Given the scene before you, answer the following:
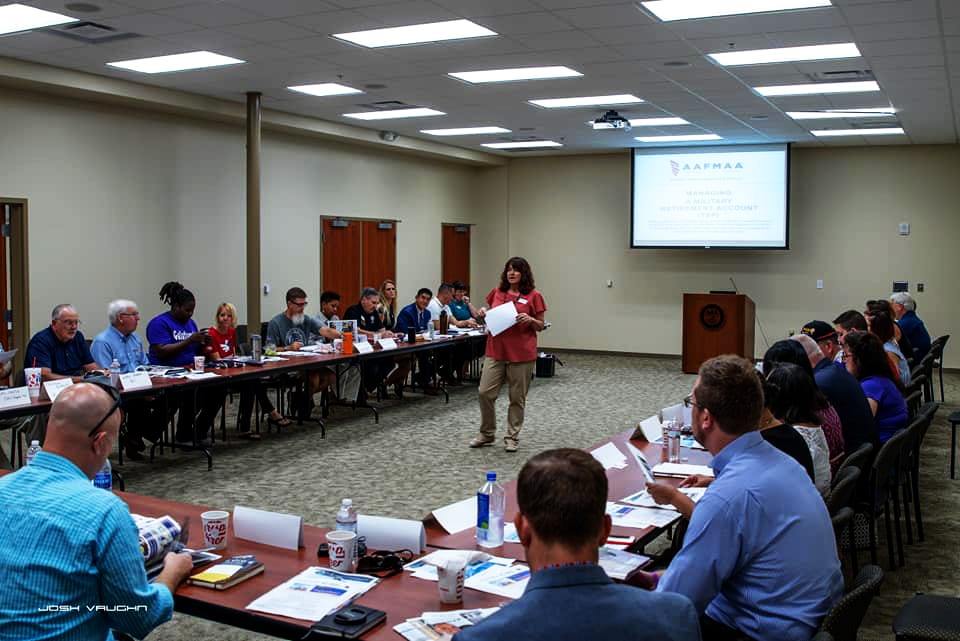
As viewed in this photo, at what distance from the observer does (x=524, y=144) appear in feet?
44.7

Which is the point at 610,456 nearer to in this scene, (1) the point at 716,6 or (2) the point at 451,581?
(2) the point at 451,581

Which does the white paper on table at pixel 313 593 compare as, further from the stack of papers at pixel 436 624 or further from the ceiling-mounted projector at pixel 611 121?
the ceiling-mounted projector at pixel 611 121

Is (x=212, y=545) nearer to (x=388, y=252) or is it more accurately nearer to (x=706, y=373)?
(x=706, y=373)

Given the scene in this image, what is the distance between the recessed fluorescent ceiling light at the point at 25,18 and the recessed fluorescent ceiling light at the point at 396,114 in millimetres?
4547

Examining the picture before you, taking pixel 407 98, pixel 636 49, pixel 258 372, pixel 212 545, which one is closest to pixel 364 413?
pixel 258 372

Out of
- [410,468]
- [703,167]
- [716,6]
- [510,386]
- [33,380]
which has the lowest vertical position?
[410,468]

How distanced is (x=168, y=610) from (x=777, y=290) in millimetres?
12901

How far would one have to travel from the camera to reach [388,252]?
44.1 ft

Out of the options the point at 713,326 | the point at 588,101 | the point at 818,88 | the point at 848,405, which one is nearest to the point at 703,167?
the point at 713,326

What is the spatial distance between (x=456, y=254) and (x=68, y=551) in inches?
534

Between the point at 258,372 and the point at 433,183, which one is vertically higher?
the point at 433,183

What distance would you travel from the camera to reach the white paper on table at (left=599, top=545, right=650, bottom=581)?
101 inches

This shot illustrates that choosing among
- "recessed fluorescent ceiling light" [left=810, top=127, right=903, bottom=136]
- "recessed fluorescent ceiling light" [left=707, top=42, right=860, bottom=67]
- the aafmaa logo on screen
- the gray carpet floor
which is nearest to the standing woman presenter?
the gray carpet floor

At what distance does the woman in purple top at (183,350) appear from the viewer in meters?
7.12
